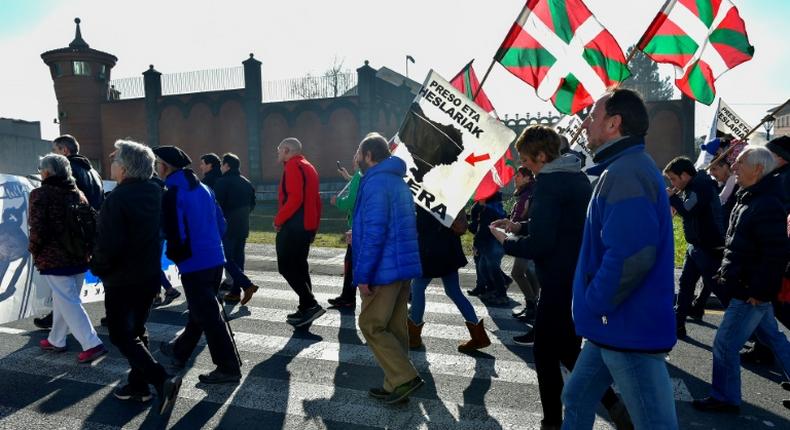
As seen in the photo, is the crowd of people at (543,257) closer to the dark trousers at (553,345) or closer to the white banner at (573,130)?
the dark trousers at (553,345)

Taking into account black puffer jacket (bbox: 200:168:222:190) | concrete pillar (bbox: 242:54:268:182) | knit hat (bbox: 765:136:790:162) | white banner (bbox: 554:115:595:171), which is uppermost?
concrete pillar (bbox: 242:54:268:182)

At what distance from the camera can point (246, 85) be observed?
3012 cm

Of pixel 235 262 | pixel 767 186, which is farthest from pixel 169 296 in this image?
pixel 767 186

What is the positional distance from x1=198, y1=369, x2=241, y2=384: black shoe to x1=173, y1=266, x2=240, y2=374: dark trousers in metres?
0.03

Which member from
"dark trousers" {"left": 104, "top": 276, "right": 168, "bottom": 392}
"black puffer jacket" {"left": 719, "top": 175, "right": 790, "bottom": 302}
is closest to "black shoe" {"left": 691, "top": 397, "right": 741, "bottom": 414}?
"black puffer jacket" {"left": 719, "top": 175, "right": 790, "bottom": 302}

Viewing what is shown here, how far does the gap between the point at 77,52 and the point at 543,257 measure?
34.3m

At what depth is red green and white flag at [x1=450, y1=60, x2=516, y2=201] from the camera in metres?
5.82

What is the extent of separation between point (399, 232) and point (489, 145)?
1.29 meters

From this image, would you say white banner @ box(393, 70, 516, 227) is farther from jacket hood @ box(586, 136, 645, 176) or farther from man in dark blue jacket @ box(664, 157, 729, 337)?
jacket hood @ box(586, 136, 645, 176)

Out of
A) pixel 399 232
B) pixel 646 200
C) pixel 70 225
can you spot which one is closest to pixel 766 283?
pixel 646 200

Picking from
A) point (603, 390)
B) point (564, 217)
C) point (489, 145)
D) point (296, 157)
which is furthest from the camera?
point (296, 157)

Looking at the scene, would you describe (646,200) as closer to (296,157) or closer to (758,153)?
(758,153)

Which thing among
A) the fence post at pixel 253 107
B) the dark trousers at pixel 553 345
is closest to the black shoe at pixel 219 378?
the dark trousers at pixel 553 345

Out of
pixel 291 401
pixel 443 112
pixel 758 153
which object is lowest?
pixel 291 401
